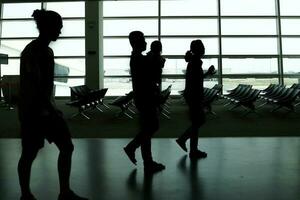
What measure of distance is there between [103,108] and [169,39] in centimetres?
445

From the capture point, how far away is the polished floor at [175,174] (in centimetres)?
302

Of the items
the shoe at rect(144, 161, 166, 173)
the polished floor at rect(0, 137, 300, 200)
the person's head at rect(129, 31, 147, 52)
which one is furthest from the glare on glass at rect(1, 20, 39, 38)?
the shoe at rect(144, 161, 166, 173)

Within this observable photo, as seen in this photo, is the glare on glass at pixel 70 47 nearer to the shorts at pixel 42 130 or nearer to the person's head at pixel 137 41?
the person's head at pixel 137 41

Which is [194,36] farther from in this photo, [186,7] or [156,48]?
[156,48]

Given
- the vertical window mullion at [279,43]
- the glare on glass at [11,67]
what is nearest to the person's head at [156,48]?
the vertical window mullion at [279,43]

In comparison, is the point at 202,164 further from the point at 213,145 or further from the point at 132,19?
the point at 132,19

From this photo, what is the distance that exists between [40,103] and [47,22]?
1.78 ft

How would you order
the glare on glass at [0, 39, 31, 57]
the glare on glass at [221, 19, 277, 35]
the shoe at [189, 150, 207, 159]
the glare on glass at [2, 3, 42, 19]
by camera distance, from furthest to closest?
the glare on glass at [2, 3, 42, 19] → the glare on glass at [0, 39, 31, 57] → the glare on glass at [221, 19, 277, 35] → the shoe at [189, 150, 207, 159]

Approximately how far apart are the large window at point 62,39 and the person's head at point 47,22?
39.0 feet

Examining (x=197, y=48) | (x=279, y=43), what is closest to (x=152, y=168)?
(x=197, y=48)

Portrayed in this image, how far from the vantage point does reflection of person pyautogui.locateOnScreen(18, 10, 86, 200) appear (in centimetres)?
255

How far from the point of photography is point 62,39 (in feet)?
47.8

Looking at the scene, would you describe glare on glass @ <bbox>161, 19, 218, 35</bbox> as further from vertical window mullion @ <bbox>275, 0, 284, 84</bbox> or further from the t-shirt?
the t-shirt

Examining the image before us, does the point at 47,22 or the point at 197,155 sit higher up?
the point at 47,22
